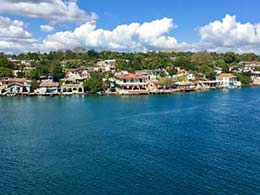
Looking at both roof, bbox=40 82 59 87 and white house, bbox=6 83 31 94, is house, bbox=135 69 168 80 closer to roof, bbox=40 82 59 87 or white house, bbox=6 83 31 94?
roof, bbox=40 82 59 87

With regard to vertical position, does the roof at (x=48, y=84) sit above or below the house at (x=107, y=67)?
below

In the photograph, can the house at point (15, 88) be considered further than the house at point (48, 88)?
No

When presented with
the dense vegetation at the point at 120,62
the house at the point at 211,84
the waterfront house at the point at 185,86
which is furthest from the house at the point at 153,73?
the house at the point at 211,84

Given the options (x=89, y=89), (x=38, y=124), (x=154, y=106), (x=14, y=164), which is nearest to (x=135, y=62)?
(x=89, y=89)

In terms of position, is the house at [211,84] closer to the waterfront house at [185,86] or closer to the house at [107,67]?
the waterfront house at [185,86]

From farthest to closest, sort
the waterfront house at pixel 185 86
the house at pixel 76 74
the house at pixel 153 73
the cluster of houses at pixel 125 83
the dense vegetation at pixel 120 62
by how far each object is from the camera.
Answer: the house at pixel 153 73 < the waterfront house at pixel 185 86 < the dense vegetation at pixel 120 62 < the house at pixel 76 74 < the cluster of houses at pixel 125 83

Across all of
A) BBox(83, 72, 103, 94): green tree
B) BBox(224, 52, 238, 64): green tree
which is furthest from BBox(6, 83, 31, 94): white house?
BBox(224, 52, 238, 64): green tree

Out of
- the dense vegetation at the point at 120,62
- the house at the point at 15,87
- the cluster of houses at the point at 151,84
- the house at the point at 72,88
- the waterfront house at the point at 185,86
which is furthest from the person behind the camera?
the waterfront house at the point at 185,86

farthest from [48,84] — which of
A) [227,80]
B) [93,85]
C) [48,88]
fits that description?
[227,80]
